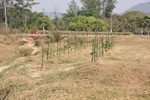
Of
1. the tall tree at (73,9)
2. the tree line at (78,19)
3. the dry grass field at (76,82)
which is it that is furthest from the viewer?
the tall tree at (73,9)

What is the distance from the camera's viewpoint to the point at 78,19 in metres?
37.7

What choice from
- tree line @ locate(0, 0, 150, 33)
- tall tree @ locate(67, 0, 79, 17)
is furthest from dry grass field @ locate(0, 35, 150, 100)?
tall tree @ locate(67, 0, 79, 17)

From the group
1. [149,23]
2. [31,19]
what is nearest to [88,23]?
[149,23]

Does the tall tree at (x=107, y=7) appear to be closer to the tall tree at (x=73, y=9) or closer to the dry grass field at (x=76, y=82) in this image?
the tall tree at (x=73, y=9)

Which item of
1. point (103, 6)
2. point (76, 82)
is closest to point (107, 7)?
point (103, 6)

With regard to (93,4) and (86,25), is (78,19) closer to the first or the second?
(86,25)

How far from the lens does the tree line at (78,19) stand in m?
35.7

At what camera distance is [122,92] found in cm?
802

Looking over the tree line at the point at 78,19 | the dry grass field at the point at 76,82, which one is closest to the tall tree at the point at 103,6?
the tree line at the point at 78,19

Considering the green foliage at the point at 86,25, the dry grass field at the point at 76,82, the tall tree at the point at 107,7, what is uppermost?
the tall tree at the point at 107,7

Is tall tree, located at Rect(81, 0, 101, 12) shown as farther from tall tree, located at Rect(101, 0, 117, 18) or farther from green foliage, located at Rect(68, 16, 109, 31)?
green foliage, located at Rect(68, 16, 109, 31)

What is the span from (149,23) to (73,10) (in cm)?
2242

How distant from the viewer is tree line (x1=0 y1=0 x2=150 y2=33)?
3569 cm

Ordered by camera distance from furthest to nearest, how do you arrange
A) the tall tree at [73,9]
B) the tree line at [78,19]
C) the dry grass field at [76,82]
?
the tall tree at [73,9] → the tree line at [78,19] → the dry grass field at [76,82]
